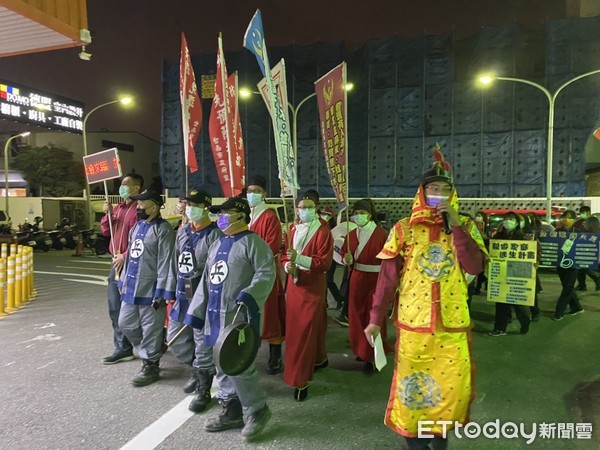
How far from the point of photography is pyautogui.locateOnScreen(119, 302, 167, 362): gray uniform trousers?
15.0ft

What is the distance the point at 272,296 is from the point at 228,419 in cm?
167

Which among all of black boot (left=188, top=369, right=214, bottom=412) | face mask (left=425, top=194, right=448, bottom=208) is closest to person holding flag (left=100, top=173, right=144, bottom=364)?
black boot (left=188, top=369, right=214, bottom=412)

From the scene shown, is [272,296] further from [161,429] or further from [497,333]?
[497,333]

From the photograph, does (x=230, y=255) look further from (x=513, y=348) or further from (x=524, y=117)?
(x=524, y=117)

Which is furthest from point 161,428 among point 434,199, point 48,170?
point 48,170

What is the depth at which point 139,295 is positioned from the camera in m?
4.54

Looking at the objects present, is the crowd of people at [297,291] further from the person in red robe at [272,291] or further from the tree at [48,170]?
the tree at [48,170]

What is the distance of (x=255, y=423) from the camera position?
3.46 m

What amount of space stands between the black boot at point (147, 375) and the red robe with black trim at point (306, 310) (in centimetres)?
148

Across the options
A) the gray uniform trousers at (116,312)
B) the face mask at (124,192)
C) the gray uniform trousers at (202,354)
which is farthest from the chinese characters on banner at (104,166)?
the gray uniform trousers at (202,354)

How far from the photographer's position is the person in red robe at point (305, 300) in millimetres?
4109

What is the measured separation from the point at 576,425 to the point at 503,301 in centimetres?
264

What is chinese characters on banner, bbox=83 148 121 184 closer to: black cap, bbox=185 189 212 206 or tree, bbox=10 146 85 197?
black cap, bbox=185 189 212 206

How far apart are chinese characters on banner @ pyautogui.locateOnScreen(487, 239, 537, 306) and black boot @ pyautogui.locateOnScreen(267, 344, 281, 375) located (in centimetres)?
328
